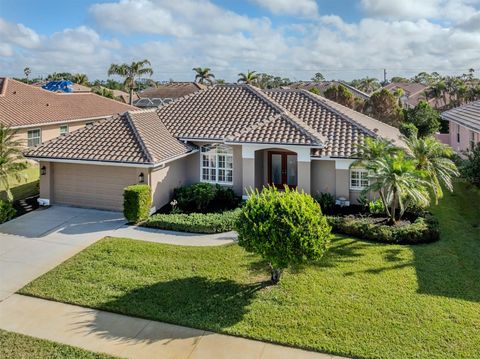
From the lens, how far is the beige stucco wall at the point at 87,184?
18.8 meters

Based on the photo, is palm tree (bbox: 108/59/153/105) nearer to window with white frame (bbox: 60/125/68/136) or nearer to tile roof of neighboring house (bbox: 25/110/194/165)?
window with white frame (bbox: 60/125/68/136)

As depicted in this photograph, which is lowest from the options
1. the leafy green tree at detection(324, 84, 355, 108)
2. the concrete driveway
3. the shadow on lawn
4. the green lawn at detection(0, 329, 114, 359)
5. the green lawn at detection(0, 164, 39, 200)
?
the green lawn at detection(0, 329, 114, 359)

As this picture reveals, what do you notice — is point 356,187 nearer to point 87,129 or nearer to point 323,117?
point 323,117

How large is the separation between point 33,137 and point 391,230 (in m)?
26.6

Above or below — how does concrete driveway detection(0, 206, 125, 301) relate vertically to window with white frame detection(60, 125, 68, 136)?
below

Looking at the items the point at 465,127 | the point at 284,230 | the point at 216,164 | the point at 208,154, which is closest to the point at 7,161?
the point at 208,154

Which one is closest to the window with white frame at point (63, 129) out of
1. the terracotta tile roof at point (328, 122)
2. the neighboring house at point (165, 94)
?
the terracotta tile roof at point (328, 122)

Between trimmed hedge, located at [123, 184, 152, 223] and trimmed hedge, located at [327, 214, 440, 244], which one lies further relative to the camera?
trimmed hedge, located at [123, 184, 152, 223]

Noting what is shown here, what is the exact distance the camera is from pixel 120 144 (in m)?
19.1

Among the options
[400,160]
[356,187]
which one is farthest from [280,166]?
[400,160]

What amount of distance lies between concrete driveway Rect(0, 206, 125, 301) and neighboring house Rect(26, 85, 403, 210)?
4.37ft

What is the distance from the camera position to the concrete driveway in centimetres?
1272

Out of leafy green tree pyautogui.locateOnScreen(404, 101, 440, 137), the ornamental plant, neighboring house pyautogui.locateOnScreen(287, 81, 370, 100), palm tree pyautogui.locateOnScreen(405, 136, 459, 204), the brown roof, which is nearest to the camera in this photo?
the ornamental plant

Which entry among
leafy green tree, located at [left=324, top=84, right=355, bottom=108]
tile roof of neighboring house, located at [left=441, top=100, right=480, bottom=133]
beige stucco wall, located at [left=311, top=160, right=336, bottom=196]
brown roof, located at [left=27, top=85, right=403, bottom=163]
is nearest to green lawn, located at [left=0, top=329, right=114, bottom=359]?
brown roof, located at [left=27, top=85, right=403, bottom=163]
